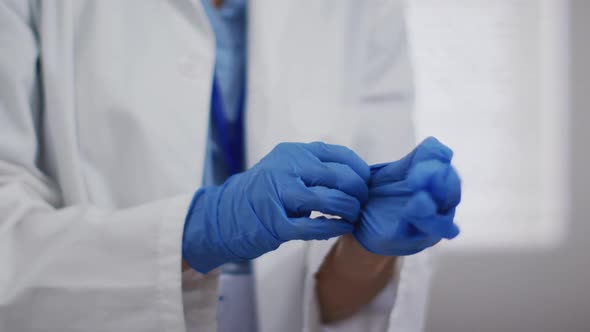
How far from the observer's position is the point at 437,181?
0.31 meters

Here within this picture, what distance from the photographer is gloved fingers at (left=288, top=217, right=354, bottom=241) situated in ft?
1.27

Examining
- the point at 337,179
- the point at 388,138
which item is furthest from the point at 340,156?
the point at 388,138

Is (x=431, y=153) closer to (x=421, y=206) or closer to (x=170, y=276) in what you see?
(x=421, y=206)

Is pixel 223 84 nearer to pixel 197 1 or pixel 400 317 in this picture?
pixel 197 1

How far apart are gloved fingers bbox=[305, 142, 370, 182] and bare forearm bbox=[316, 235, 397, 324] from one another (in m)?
0.13

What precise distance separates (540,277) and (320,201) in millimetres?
1094

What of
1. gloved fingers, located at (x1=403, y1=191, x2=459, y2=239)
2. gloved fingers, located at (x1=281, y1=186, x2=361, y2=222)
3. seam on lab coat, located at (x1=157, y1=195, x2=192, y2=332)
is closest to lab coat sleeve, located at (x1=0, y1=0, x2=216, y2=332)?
seam on lab coat, located at (x1=157, y1=195, x2=192, y2=332)

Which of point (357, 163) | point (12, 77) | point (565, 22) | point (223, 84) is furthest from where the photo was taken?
point (565, 22)

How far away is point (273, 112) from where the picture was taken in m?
0.63

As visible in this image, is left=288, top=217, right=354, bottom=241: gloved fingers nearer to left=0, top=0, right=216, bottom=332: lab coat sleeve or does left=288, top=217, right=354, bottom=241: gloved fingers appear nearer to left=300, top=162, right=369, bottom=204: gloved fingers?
left=300, top=162, right=369, bottom=204: gloved fingers

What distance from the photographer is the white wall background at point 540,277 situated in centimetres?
115

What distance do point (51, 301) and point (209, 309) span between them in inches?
6.8

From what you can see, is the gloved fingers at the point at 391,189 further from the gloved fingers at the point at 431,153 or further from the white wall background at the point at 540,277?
the white wall background at the point at 540,277

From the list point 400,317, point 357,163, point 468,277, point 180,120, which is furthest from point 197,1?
point 468,277
